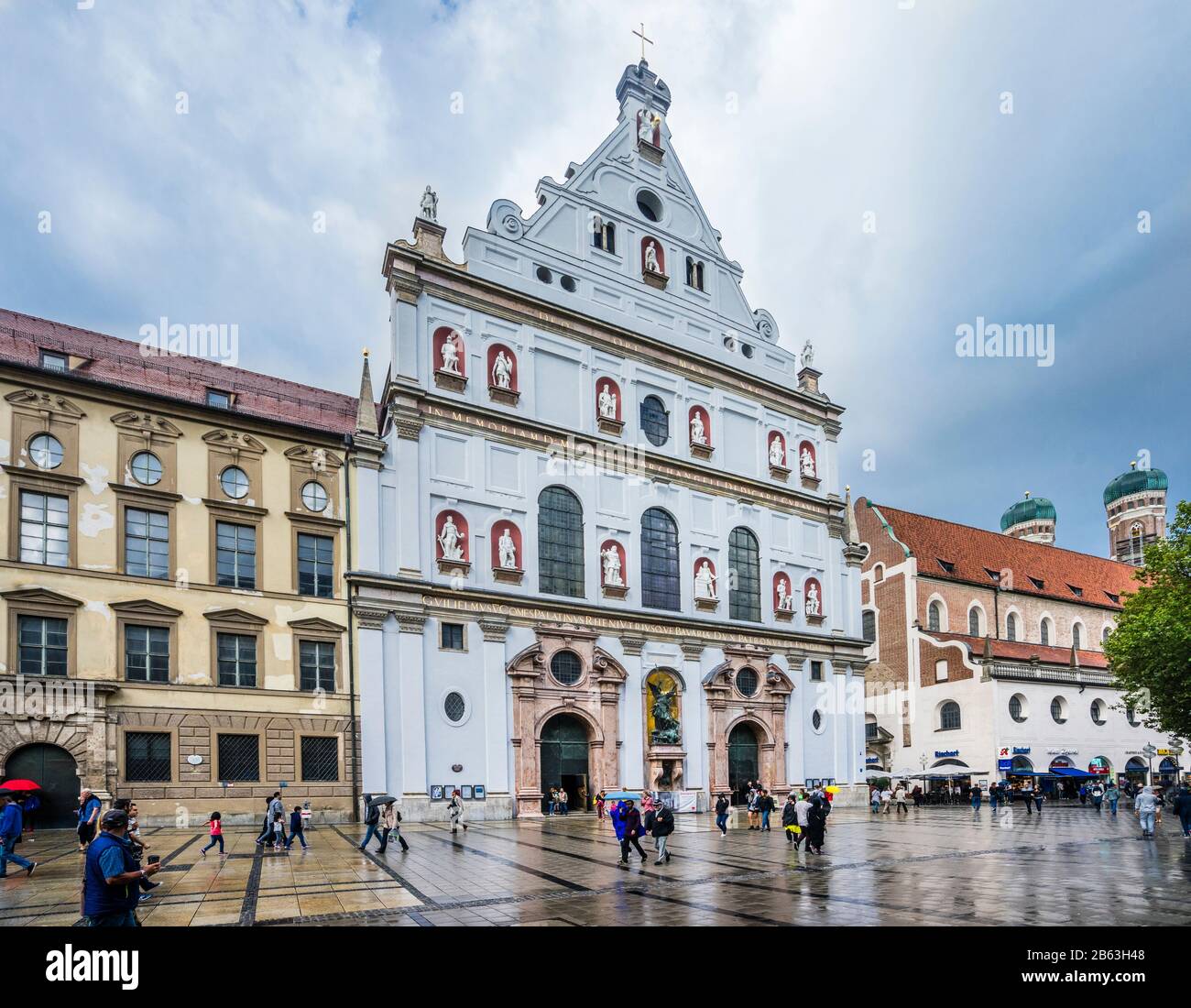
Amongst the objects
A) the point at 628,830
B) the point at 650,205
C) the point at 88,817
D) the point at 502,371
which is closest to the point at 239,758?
the point at 88,817

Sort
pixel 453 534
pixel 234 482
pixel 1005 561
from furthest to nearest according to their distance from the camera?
pixel 1005 561 < pixel 453 534 < pixel 234 482

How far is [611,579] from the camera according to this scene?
133ft

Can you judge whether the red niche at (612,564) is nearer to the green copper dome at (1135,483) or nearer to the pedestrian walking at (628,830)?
the pedestrian walking at (628,830)

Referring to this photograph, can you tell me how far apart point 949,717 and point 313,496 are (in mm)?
40365

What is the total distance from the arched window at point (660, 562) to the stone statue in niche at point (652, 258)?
11829 millimetres

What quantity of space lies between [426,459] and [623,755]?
48.6ft

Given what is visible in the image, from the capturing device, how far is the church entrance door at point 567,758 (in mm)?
37719

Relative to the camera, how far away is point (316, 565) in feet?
111

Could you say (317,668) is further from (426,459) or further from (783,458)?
(783,458)

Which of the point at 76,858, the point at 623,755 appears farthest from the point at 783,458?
the point at 76,858

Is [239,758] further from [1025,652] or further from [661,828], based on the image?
[1025,652]

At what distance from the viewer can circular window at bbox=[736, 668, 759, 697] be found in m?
44.0

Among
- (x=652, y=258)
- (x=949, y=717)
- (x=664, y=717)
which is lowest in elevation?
(x=949, y=717)

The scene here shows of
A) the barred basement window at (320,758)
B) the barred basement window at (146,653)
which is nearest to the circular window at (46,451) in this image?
the barred basement window at (146,653)
